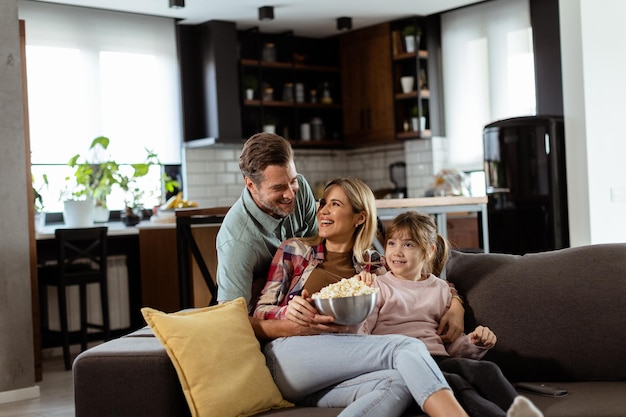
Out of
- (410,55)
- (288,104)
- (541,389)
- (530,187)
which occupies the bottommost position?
(541,389)

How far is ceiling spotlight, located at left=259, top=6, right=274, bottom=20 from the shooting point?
23.2 feet

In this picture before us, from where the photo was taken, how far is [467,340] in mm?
2760

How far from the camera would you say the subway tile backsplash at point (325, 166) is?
761 cm

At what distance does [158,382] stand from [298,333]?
459 millimetres

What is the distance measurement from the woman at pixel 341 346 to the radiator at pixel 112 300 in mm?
3910

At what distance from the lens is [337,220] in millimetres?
2895

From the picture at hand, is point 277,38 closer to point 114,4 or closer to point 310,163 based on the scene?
point 310,163

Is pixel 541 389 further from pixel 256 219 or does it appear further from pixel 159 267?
pixel 159 267

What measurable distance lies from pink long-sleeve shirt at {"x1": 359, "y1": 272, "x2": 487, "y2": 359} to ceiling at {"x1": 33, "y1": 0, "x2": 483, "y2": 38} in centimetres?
449

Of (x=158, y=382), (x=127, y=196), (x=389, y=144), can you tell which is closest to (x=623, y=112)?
(x=389, y=144)

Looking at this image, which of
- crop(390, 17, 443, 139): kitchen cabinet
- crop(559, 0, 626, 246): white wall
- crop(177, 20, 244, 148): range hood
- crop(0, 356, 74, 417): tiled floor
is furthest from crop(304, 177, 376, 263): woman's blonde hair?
crop(390, 17, 443, 139): kitchen cabinet

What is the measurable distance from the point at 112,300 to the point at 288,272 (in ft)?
13.3

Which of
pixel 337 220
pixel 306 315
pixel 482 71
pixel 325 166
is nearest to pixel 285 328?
pixel 306 315

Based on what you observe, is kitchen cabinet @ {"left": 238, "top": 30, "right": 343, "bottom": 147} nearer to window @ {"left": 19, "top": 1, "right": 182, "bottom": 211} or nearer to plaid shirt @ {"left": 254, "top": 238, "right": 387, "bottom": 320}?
window @ {"left": 19, "top": 1, "right": 182, "bottom": 211}
